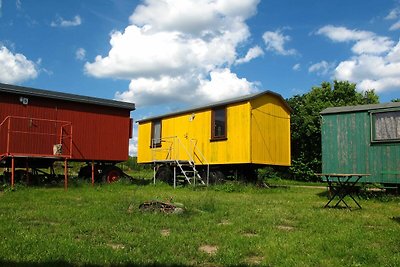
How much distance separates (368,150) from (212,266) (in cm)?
963

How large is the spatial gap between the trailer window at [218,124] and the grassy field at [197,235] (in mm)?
7535

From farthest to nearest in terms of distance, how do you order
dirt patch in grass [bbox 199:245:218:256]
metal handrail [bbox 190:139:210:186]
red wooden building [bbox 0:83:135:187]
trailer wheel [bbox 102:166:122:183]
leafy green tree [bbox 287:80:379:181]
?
leafy green tree [bbox 287:80:379:181] < metal handrail [bbox 190:139:210:186] < trailer wheel [bbox 102:166:122:183] < red wooden building [bbox 0:83:135:187] < dirt patch in grass [bbox 199:245:218:256]

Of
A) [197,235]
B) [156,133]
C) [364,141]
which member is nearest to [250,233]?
[197,235]

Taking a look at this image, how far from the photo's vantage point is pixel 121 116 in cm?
1945

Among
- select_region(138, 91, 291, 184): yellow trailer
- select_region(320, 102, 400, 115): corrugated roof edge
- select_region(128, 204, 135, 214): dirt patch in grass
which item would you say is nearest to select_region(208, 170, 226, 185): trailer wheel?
select_region(138, 91, 291, 184): yellow trailer

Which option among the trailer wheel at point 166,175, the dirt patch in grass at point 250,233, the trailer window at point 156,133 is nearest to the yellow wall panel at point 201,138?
the trailer window at point 156,133

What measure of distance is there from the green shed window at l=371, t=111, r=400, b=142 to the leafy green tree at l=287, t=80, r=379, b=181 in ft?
55.7

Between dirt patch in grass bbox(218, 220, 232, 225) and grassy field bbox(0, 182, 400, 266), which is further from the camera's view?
dirt patch in grass bbox(218, 220, 232, 225)

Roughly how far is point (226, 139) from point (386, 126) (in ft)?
22.8

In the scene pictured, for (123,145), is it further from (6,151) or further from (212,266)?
(212,266)

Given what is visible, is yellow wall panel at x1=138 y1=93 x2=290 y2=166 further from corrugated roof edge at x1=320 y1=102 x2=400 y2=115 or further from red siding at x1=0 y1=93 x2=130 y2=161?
corrugated roof edge at x1=320 y1=102 x2=400 y2=115

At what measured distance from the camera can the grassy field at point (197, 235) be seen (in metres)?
5.61

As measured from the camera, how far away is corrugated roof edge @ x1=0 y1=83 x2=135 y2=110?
638 inches

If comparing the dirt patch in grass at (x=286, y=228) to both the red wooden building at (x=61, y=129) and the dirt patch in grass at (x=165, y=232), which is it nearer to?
the dirt patch in grass at (x=165, y=232)
